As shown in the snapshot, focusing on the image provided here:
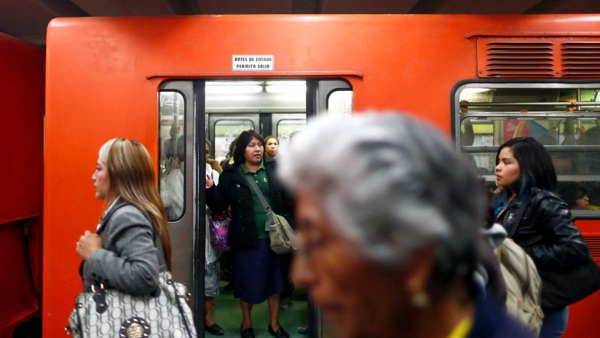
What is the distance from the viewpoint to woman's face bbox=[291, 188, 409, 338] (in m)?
0.57

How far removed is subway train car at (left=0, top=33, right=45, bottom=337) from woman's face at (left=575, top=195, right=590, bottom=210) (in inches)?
156

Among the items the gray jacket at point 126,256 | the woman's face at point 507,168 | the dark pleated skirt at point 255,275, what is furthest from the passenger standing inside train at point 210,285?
the woman's face at point 507,168

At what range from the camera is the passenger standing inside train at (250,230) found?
3.64 m

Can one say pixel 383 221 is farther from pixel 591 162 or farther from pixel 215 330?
pixel 215 330

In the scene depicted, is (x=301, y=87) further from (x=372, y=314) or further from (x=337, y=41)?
(x=372, y=314)

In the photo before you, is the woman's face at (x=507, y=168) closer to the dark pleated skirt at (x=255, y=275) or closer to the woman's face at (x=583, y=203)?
the woman's face at (x=583, y=203)

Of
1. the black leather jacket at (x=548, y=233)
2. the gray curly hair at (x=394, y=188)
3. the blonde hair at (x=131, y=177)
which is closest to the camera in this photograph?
the gray curly hair at (x=394, y=188)

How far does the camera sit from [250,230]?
3633 mm

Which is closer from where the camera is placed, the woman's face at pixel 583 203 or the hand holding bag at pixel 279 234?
the woman's face at pixel 583 203

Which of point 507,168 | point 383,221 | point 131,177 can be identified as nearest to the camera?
point 383,221

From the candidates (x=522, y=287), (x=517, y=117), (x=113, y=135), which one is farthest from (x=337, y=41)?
(x=522, y=287)

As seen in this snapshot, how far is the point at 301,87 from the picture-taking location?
5.63 metres

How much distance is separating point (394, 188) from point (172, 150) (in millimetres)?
2688

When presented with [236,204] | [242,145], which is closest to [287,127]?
[242,145]
